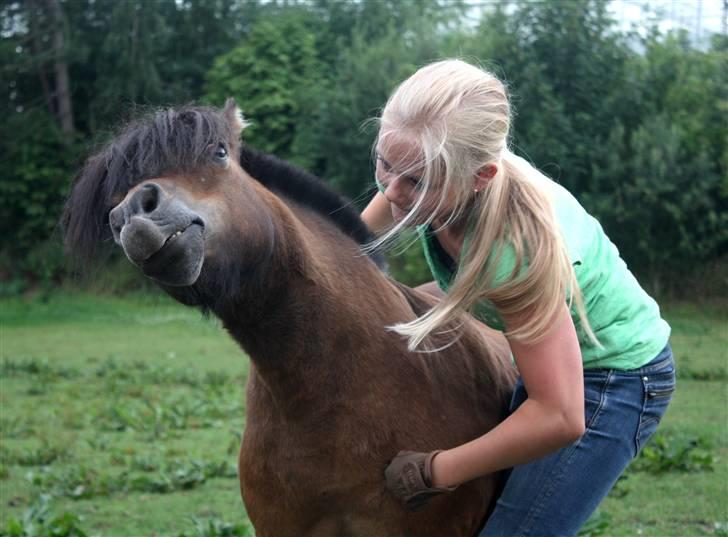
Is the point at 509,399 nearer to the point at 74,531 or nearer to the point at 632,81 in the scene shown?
the point at 74,531

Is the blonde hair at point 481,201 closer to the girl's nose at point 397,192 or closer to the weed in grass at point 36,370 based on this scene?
the girl's nose at point 397,192

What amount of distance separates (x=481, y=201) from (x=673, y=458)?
4541 mm

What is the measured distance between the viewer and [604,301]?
2.94 metres

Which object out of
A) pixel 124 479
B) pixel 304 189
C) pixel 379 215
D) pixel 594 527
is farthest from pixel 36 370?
pixel 304 189

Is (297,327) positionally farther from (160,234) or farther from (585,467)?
(585,467)

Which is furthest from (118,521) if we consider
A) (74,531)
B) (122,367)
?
(122,367)

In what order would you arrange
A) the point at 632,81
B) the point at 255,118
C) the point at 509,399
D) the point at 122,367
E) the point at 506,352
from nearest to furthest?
the point at 509,399
the point at 506,352
the point at 122,367
the point at 632,81
the point at 255,118

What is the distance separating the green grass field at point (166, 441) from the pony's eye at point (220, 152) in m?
0.53

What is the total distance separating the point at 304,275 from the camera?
3037 mm

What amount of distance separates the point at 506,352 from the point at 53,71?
2090cm

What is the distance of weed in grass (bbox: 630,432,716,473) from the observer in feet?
21.9

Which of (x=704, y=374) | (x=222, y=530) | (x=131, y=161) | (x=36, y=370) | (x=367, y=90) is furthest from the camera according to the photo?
(x=367, y=90)

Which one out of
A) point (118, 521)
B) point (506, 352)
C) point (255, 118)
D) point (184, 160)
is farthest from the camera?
point (255, 118)

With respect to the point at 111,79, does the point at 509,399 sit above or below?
above
